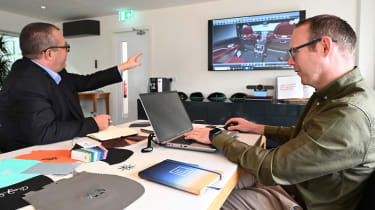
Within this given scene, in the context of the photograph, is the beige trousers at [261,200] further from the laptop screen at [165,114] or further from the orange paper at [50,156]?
the orange paper at [50,156]

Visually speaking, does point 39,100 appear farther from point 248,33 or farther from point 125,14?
point 125,14

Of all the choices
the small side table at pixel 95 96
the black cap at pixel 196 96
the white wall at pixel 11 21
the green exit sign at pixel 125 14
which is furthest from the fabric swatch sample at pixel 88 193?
the white wall at pixel 11 21

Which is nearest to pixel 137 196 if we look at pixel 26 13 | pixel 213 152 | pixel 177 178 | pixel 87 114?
pixel 177 178

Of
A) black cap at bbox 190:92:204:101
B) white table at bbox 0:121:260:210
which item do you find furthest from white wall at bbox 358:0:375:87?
white table at bbox 0:121:260:210

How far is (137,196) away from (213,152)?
51 centimetres

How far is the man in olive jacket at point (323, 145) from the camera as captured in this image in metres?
0.77

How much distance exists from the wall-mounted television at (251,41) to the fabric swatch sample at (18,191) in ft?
11.8

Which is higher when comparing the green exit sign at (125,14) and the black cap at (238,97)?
the green exit sign at (125,14)

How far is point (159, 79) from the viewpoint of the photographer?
4293mm

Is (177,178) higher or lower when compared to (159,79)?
lower

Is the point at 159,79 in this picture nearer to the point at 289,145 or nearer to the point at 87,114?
the point at 87,114

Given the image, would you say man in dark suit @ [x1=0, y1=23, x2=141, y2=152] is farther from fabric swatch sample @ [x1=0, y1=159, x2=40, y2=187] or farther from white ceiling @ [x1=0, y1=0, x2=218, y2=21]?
white ceiling @ [x1=0, y1=0, x2=218, y2=21]

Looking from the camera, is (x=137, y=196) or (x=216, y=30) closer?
(x=137, y=196)

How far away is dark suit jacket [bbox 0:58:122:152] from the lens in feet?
4.26
